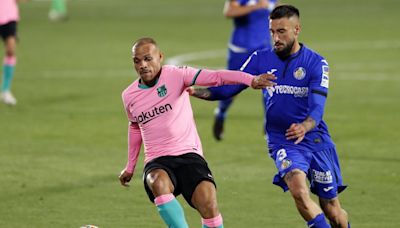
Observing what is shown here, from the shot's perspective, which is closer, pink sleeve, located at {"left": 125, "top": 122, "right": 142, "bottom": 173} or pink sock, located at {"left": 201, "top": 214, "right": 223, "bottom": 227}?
pink sock, located at {"left": 201, "top": 214, "right": 223, "bottom": 227}

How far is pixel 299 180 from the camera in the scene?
31.4 ft

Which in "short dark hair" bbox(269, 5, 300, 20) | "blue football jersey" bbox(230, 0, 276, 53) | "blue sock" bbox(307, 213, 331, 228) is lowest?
"blue football jersey" bbox(230, 0, 276, 53)

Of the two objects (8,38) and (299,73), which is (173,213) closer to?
(299,73)

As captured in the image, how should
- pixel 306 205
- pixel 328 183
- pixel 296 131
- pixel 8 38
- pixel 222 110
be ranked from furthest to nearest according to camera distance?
pixel 8 38 → pixel 222 110 → pixel 328 183 → pixel 306 205 → pixel 296 131

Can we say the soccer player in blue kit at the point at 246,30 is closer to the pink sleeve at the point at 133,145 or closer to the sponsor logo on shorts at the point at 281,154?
the pink sleeve at the point at 133,145

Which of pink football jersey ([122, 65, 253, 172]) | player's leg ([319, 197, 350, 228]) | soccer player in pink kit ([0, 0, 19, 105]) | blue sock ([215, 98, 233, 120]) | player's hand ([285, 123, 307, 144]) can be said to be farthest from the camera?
soccer player in pink kit ([0, 0, 19, 105])

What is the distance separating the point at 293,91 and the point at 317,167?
0.74 meters

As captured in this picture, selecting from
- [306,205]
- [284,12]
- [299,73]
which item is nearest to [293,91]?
[299,73]

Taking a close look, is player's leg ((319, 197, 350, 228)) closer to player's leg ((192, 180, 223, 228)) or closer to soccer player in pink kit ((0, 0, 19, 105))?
player's leg ((192, 180, 223, 228))

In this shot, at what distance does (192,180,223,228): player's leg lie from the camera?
31.4 ft

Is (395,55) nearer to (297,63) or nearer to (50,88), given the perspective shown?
(50,88)

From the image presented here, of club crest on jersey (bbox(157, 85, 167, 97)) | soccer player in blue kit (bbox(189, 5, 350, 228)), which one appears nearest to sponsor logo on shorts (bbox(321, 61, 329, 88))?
A: soccer player in blue kit (bbox(189, 5, 350, 228))

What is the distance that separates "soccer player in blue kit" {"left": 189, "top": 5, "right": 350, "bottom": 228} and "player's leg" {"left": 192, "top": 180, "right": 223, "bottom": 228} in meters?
0.69

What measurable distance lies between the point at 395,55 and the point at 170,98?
61.9ft
